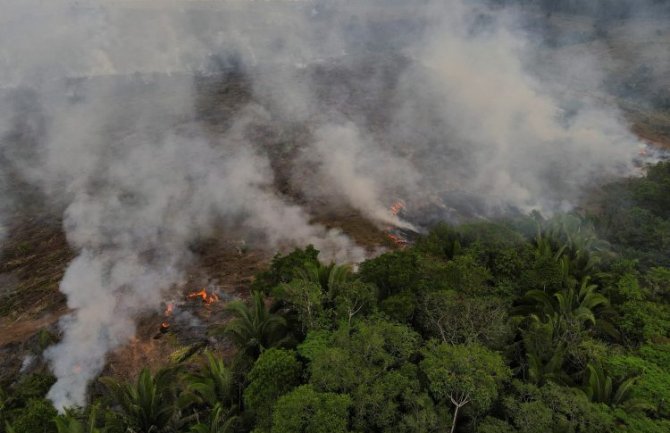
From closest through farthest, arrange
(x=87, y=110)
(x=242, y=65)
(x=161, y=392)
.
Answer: (x=161, y=392) < (x=87, y=110) < (x=242, y=65)

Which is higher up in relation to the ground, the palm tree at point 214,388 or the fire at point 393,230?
the fire at point 393,230

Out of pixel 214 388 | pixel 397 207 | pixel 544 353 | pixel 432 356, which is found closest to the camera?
pixel 432 356

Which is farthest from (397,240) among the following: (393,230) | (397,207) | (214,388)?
(214,388)

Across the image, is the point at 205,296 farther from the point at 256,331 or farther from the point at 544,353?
the point at 544,353

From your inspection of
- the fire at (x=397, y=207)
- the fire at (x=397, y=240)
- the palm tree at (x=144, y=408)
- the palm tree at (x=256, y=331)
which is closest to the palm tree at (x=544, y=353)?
the palm tree at (x=256, y=331)

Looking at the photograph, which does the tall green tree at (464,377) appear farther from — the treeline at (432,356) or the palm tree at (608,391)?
the palm tree at (608,391)

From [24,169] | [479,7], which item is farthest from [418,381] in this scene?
[479,7]

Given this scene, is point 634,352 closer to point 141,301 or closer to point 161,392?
point 161,392
